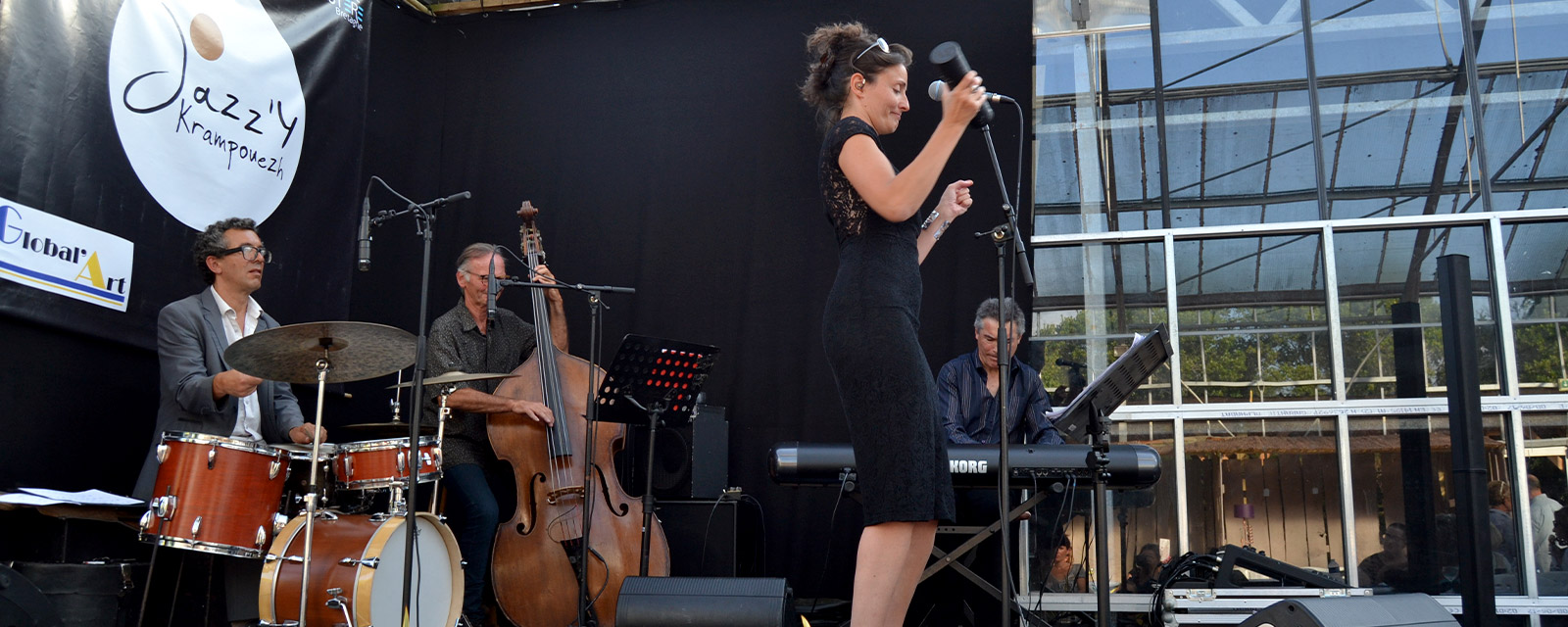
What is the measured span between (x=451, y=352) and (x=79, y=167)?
1.42 m

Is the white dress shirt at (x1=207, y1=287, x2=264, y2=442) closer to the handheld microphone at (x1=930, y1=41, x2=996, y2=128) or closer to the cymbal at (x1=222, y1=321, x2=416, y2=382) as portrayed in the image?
the cymbal at (x1=222, y1=321, x2=416, y2=382)

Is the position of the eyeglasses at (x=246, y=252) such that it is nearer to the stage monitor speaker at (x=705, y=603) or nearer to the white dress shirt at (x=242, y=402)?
the white dress shirt at (x=242, y=402)

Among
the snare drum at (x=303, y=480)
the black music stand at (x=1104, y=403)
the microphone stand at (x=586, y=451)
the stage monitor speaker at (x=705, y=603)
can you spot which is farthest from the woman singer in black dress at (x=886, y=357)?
the snare drum at (x=303, y=480)

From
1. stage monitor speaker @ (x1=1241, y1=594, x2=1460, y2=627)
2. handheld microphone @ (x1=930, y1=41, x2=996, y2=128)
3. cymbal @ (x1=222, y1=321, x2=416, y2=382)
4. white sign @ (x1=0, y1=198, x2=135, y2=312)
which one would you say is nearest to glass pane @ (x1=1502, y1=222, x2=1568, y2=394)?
stage monitor speaker @ (x1=1241, y1=594, x2=1460, y2=627)

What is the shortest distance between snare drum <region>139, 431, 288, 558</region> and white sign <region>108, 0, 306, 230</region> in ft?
4.32

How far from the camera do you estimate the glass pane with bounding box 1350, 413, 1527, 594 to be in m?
4.28

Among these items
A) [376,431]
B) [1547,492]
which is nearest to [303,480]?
[376,431]

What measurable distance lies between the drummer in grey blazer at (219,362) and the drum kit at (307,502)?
198mm

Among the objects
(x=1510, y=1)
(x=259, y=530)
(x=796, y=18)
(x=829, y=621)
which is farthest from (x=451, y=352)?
(x=1510, y=1)

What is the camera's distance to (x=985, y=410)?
174 inches

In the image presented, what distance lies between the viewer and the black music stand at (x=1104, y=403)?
2836 mm

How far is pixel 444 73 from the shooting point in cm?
562

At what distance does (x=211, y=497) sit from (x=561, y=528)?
3.85 ft

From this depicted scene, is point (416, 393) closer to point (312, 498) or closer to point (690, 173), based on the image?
point (312, 498)
